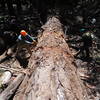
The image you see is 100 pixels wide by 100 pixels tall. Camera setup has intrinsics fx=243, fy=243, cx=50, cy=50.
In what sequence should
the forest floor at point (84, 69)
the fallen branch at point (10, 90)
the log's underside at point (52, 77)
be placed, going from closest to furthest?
the log's underside at point (52, 77), the fallen branch at point (10, 90), the forest floor at point (84, 69)

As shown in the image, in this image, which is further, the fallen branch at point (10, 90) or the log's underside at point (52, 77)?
the fallen branch at point (10, 90)

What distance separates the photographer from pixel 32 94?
195 inches

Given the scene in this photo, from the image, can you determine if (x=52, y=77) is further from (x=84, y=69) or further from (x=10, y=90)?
(x=84, y=69)

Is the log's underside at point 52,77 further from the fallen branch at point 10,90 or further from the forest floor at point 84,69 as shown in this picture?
the forest floor at point 84,69

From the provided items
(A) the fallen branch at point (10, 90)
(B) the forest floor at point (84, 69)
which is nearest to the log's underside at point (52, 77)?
(A) the fallen branch at point (10, 90)

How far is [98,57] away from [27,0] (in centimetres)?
648

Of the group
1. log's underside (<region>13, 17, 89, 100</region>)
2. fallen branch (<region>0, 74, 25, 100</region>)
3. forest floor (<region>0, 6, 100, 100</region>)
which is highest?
log's underside (<region>13, 17, 89, 100</region>)

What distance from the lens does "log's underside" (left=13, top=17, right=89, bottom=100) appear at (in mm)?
4930

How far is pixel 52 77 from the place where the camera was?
18.0 ft

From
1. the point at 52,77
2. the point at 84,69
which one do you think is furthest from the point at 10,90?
the point at 84,69

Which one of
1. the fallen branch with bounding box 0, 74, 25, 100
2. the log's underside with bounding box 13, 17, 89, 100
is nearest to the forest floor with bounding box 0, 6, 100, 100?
the fallen branch with bounding box 0, 74, 25, 100

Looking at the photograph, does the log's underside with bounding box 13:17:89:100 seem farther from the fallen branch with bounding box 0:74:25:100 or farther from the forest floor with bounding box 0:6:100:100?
the forest floor with bounding box 0:6:100:100

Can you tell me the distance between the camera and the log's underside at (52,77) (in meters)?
4.93

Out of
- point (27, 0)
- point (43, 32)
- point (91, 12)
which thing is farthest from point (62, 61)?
point (27, 0)
